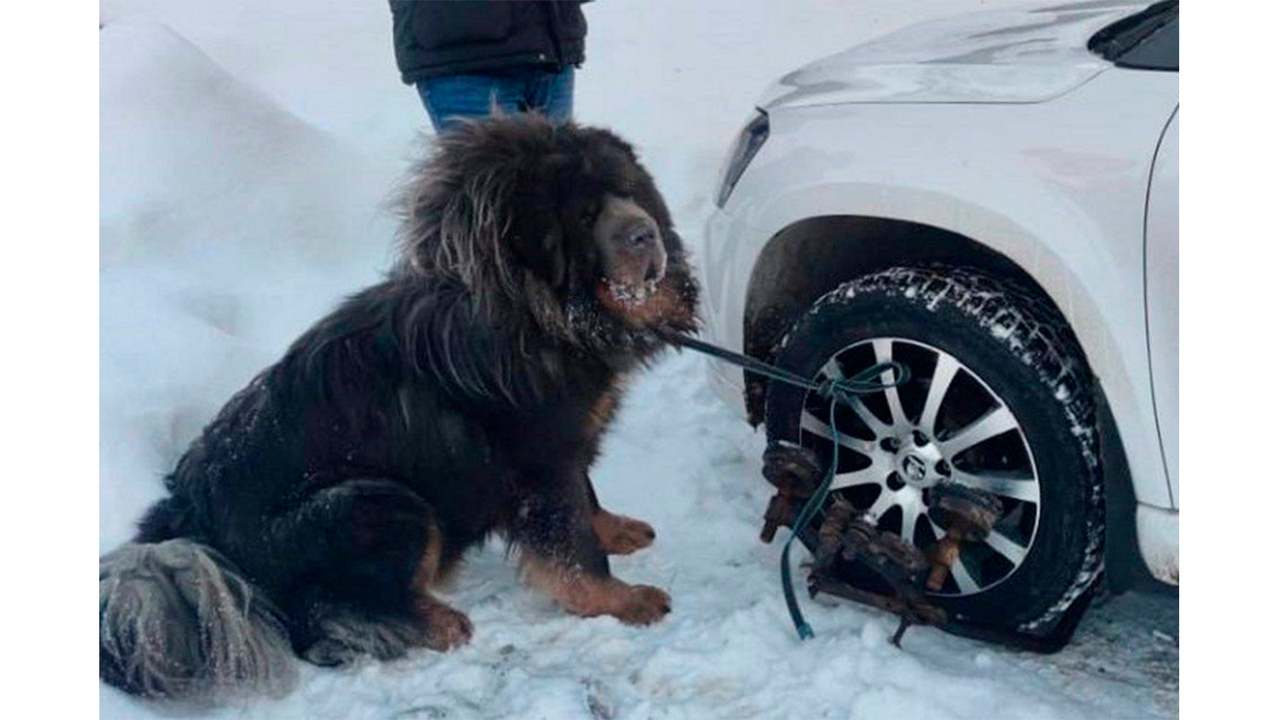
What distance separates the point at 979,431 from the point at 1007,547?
297 millimetres

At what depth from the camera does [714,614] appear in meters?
3.08

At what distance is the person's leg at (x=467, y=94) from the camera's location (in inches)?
136

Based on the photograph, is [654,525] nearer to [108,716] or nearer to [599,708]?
[599,708]

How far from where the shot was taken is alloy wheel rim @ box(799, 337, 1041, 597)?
269 cm

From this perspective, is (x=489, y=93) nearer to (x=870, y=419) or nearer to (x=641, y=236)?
(x=641, y=236)

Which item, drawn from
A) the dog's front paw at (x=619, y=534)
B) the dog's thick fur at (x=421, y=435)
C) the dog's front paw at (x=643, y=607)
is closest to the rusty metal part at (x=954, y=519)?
the dog's front paw at (x=643, y=607)

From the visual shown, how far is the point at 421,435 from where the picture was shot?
293 centimetres

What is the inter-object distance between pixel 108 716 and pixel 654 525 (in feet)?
5.45

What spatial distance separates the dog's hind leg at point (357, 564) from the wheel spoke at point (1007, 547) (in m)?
1.44

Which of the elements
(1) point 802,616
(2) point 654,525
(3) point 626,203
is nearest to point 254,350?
(2) point 654,525

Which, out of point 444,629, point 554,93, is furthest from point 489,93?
point 444,629

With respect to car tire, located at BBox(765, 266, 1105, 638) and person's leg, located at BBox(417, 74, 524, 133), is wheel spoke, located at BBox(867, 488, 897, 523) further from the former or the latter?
person's leg, located at BBox(417, 74, 524, 133)

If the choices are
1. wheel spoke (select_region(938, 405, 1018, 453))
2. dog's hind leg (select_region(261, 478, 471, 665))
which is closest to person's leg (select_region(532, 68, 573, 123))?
dog's hind leg (select_region(261, 478, 471, 665))

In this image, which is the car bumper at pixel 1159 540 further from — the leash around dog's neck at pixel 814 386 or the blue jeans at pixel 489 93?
the blue jeans at pixel 489 93
